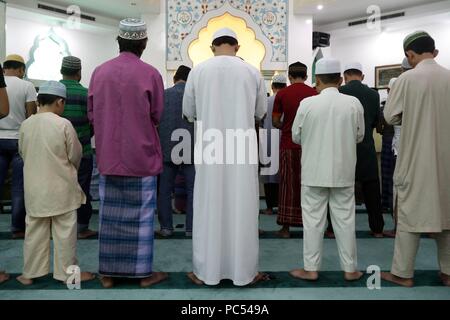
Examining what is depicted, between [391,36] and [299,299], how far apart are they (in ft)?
27.7

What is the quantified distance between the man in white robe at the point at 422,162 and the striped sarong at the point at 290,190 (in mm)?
1004

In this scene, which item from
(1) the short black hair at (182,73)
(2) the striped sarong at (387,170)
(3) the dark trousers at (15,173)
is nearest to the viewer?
(3) the dark trousers at (15,173)

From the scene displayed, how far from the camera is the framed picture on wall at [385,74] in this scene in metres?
9.20

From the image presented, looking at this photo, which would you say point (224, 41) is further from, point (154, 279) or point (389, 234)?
point (389, 234)

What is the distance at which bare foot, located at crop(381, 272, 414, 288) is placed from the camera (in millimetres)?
2396

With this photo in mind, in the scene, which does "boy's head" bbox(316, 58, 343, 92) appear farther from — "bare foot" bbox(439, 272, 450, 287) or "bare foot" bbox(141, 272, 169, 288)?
"bare foot" bbox(141, 272, 169, 288)

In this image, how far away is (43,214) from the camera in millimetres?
2369

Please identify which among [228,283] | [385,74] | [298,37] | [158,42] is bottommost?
[228,283]

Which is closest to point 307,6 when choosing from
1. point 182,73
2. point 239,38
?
point 239,38

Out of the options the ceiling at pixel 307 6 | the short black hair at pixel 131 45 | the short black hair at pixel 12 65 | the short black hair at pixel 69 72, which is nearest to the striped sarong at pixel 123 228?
the short black hair at pixel 131 45

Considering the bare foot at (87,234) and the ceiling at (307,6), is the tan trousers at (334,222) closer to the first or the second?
the bare foot at (87,234)

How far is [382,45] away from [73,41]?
266 inches

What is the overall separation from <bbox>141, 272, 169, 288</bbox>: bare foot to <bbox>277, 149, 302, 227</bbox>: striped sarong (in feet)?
4.00

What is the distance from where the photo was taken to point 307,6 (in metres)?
7.27
